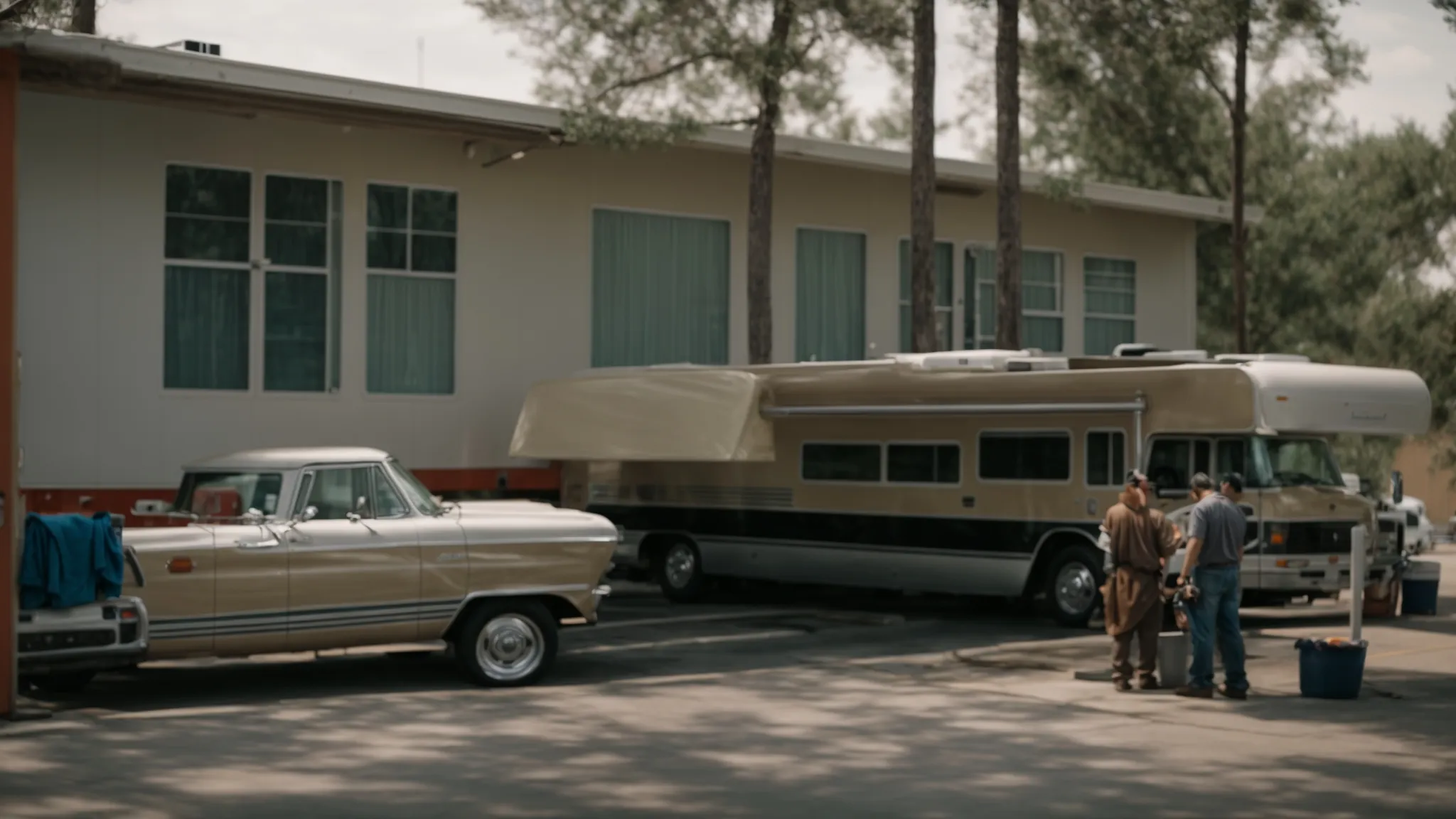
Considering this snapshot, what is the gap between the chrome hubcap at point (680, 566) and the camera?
24.0m

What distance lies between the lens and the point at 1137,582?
15312 millimetres

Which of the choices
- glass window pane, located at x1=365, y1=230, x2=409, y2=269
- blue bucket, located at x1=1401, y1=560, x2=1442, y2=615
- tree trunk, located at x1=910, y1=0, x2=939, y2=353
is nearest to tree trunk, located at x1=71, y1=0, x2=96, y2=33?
glass window pane, located at x1=365, y1=230, x2=409, y2=269

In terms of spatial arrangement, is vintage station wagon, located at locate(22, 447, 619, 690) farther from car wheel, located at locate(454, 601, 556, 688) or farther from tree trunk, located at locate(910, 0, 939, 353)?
tree trunk, located at locate(910, 0, 939, 353)

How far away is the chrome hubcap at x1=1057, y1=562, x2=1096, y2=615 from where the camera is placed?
20188mm

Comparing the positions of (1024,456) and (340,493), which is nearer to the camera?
(340,493)

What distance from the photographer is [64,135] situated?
21.7 m

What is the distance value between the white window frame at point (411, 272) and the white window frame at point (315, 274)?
0.35m

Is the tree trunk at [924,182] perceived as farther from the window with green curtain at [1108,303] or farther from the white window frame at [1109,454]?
the window with green curtain at [1108,303]

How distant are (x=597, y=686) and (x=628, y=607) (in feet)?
24.5

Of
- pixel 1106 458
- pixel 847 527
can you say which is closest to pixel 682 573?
pixel 847 527

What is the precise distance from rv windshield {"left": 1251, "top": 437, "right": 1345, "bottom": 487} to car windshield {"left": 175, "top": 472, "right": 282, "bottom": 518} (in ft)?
33.2

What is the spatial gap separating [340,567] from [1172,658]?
21.2 ft

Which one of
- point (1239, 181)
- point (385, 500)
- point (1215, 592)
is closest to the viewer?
point (1215, 592)

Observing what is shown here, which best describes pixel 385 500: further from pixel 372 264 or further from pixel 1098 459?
pixel 372 264
